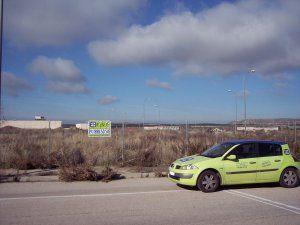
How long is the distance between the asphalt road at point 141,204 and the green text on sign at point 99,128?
504 cm

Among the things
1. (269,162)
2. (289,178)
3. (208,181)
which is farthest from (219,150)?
(289,178)

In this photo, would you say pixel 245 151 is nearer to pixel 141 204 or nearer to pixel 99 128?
pixel 141 204

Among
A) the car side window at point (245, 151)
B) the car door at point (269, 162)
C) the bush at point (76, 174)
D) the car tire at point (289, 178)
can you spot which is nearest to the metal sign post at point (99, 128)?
the bush at point (76, 174)

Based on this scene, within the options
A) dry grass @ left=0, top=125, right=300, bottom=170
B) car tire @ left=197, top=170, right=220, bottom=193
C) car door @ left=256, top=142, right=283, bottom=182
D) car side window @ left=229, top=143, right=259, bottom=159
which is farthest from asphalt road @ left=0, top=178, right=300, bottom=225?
dry grass @ left=0, top=125, right=300, bottom=170

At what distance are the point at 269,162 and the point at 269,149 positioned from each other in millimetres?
516

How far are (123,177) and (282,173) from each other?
5.47 meters

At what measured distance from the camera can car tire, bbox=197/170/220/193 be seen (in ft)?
38.3

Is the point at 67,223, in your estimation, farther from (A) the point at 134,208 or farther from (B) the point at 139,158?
(B) the point at 139,158

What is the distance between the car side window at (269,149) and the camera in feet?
41.6

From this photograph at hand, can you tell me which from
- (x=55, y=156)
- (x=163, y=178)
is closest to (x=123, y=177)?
(x=163, y=178)

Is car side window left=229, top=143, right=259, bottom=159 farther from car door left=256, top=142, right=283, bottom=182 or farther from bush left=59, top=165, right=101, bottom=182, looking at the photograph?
bush left=59, top=165, right=101, bottom=182

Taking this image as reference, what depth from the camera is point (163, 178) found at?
14680mm

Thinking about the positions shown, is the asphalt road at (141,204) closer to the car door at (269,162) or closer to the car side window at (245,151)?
the car door at (269,162)

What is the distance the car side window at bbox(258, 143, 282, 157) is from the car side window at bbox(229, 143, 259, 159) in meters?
0.22
